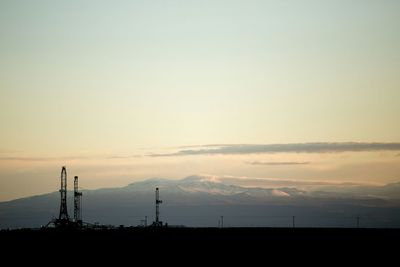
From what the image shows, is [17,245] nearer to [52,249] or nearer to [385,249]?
[52,249]

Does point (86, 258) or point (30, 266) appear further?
point (86, 258)

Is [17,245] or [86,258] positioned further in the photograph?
[17,245]

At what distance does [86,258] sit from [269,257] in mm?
28080

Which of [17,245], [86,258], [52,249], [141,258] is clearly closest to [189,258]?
[141,258]

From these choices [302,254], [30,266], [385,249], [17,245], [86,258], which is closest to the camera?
[30,266]

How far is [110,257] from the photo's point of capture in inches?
3873

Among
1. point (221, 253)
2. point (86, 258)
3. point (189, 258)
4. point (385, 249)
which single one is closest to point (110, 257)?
point (86, 258)

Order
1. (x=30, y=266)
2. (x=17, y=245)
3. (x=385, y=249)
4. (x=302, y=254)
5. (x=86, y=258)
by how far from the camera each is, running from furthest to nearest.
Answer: (x=17, y=245), (x=385, y=249), (x=302, y=254), (x=86, y=258), (x=30, y=266)

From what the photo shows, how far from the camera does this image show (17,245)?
415ft

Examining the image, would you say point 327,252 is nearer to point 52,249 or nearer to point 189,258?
point 189,258

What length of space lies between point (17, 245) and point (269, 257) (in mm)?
54433

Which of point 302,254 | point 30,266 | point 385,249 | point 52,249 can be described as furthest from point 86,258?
point 385,249

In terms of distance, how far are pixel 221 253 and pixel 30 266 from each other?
33.2 metres

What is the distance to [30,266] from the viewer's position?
85.8 meters
